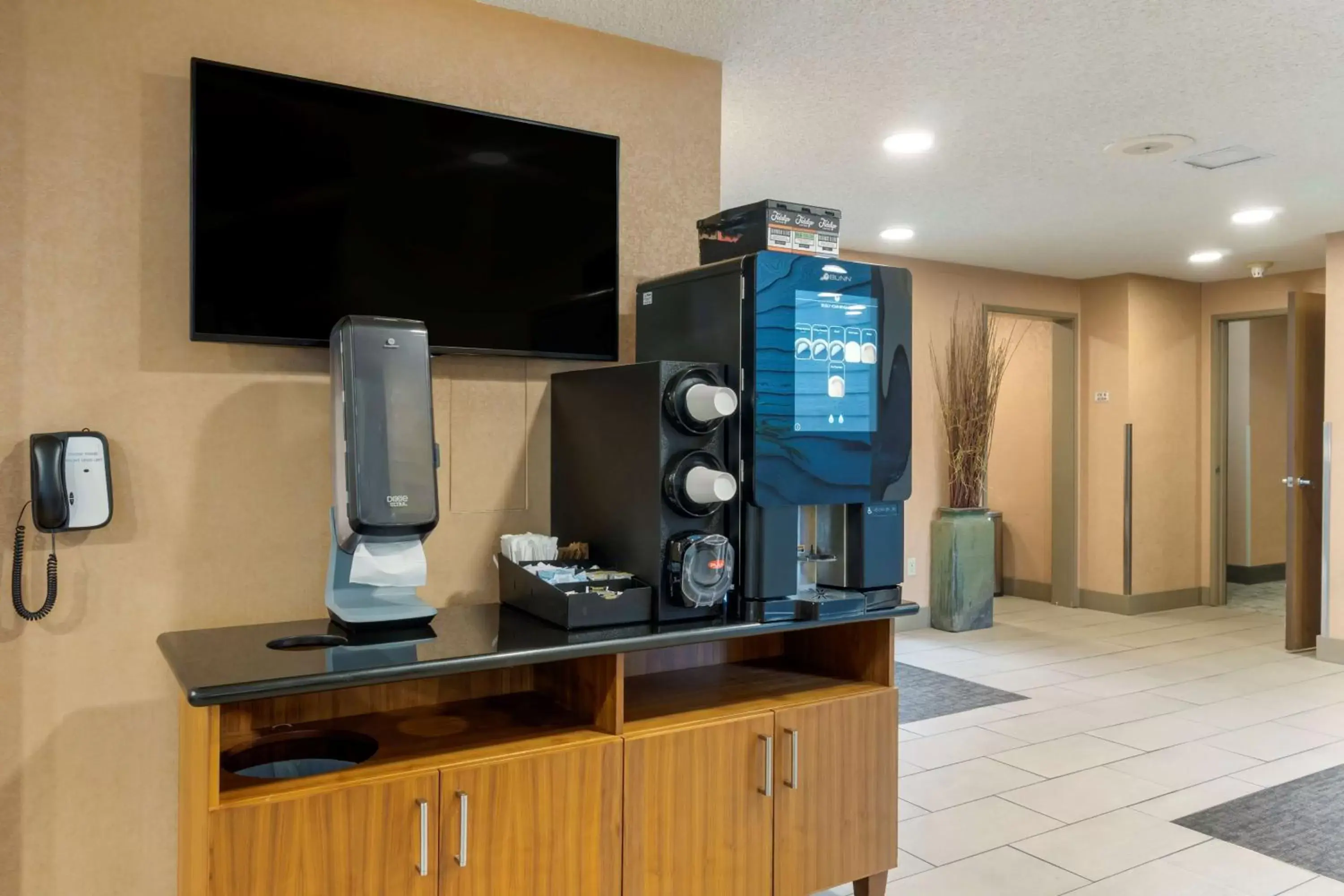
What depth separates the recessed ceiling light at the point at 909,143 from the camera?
3.76 metres

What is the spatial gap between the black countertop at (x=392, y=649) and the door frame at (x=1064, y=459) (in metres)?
5.52

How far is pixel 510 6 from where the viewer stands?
Result: 104 inches

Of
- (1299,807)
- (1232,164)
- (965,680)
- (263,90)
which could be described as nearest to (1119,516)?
(965,680)

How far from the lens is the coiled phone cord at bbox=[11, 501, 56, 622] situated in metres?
2.07

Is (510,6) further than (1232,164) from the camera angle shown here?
No

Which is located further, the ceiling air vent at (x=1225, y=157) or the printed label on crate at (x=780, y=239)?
the ceiling air vent at (x=1225, y=157)

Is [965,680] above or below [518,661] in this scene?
below

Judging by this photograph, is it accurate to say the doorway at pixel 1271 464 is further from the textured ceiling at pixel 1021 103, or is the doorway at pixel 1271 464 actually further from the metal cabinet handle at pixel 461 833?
the metal cabinet handle at pixel 461 833

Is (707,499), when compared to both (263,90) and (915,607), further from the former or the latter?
(263,90)

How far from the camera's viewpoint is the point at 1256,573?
8.56 metres

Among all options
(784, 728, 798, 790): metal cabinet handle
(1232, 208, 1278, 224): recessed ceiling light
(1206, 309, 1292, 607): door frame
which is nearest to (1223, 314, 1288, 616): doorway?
(1206, 309, 1292, 607): door frame

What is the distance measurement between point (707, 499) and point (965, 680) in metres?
3.47

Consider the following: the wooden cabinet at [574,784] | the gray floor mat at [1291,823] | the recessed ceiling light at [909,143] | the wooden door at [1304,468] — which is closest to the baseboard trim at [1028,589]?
the wooden door at [1304,468]

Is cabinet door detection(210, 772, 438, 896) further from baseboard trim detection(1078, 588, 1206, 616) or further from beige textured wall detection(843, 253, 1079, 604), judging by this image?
baseboard trim detection(1078, 588, 1206, 616)
